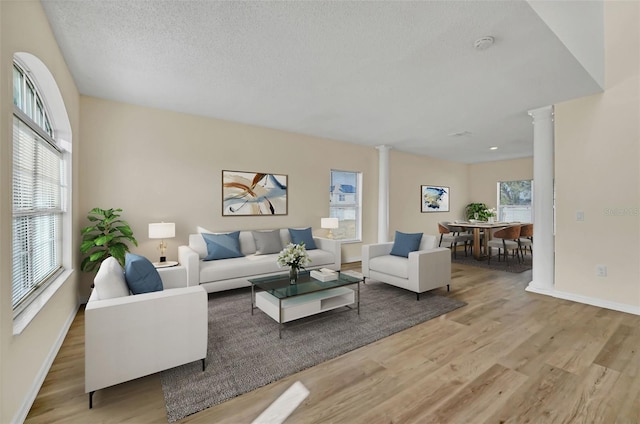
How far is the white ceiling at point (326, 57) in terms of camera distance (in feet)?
6.81

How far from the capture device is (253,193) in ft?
16.1

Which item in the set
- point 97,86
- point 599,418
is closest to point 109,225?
point 97,86

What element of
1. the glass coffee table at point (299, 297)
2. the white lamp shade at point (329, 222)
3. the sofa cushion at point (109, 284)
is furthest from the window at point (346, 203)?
the sofa cushion at point (109, 284)

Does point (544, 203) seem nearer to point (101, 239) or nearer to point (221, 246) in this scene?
point (221, 246)

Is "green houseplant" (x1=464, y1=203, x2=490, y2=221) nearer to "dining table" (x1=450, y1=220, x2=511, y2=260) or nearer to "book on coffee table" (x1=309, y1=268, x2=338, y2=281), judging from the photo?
"dining table" (x1=450, y1=220, x2=511, y2=260)

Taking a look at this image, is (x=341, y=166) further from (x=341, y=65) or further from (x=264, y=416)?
(x=264, y=416)

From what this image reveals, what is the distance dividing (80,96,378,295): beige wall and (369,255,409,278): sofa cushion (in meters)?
1.78

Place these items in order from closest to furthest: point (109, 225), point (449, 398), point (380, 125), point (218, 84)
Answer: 1. point (449, 398)
2. point (218, 84)
3. point (109, 225)
4. point (380, 125)

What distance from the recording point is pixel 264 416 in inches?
66.1

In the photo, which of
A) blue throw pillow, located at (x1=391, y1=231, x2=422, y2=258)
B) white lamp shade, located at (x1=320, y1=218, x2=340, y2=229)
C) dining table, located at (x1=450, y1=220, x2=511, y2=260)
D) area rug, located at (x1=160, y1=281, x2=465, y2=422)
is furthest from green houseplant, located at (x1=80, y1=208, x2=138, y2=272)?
dining table, located at (x1=450, y1=220, x2=511, y2=260)

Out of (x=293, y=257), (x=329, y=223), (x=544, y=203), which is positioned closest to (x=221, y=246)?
(x=293, y=257)

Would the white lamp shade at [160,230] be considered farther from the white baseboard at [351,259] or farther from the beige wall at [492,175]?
the beige wall at [492,175]

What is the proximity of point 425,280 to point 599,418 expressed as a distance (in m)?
2.06

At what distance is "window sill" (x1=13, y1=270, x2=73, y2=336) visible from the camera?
5.37ft
